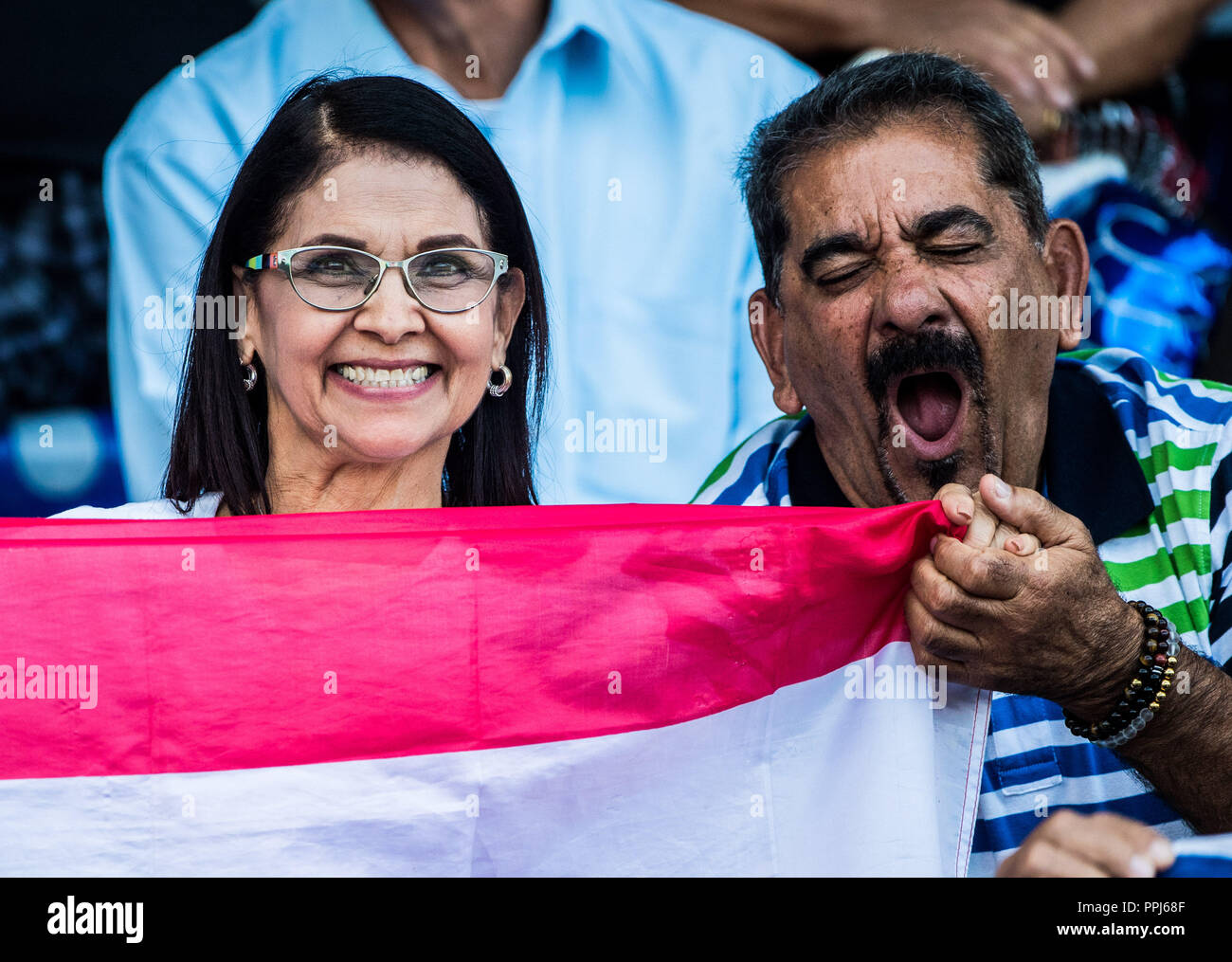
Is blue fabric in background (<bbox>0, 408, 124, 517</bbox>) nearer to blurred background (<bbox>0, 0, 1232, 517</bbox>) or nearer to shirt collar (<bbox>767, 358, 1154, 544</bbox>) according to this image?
blurred background (<bbox>0, 0, 1232, 517</bbox>)

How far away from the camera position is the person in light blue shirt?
2.94m

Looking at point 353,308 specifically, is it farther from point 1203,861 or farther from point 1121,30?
point 1121,30

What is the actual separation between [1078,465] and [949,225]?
0.47 meters

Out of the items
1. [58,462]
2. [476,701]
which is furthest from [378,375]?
[58,462]

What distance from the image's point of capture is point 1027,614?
1818 millimetres

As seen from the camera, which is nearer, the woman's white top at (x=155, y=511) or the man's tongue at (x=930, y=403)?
the woman's white top at (x=155, y=511)

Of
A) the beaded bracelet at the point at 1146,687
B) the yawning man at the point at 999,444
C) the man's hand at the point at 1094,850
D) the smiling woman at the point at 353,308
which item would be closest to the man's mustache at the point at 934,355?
the yawning man at the point at 999,444

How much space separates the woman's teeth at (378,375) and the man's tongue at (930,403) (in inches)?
34.3

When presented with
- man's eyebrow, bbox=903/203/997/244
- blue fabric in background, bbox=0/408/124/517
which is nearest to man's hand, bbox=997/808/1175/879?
man's eyebrow, bbox=903/203/997/244

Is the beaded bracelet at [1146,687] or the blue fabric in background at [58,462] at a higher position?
the blue fabric in background at [58,462]

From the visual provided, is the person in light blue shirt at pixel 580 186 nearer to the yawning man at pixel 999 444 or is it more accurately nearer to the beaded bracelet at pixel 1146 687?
the yawning man at pixel 999 444

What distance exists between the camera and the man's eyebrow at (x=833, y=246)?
2.25 metres

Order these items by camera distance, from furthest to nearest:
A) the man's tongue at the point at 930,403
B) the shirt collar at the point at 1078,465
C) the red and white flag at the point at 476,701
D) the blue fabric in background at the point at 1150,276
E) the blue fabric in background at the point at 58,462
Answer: the blue fabric in background at the point at 1150,276 < the blue fabric in background at the point at 58,462 < the man's tongue at the point at 930,403 < the shirt collar at the point at 1078,465 < the red and white flag at the point at 476,701

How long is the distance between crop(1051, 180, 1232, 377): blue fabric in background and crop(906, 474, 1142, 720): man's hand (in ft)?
5.41
